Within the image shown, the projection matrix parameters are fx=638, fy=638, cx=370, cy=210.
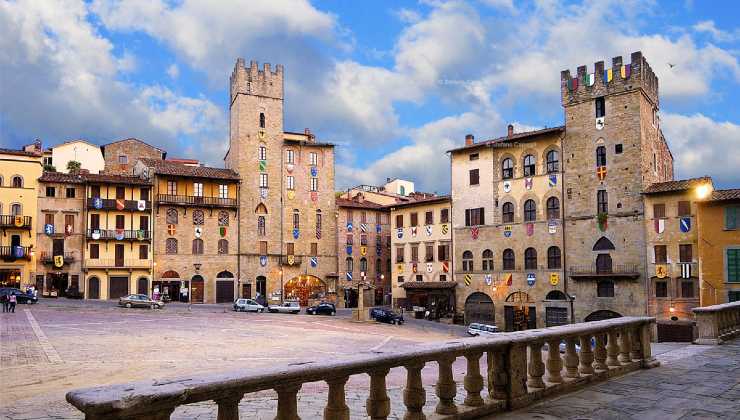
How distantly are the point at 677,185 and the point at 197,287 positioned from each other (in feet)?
151

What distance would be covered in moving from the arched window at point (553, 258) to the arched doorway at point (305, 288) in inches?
1080

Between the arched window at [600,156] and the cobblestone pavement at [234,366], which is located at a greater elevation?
the arched window at [600,156]

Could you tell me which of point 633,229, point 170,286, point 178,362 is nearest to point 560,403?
point 178,362

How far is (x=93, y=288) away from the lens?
204ft

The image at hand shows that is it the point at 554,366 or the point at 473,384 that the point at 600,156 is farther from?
the point at 473,384

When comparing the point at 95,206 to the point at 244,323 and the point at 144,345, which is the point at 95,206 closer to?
the point at 244,323

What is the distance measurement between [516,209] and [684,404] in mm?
49794

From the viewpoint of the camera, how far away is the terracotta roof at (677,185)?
4667 centimetres

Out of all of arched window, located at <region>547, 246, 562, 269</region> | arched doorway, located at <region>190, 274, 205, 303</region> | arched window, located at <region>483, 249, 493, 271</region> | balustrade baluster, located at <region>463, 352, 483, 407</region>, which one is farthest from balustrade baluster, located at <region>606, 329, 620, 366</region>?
arched doorway, located at <region>190, 274, 205, 303</region>

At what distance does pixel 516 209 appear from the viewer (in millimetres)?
56844

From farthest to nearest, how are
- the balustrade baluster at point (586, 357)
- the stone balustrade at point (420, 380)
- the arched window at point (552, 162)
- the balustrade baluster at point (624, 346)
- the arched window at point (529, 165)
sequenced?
the arched window at point (529, 165)
the arched window at point (552, 162)
the balustrade baluster at point (624, 346)
the balustrade baluster at point (586, 357)
the stone balustrade at point (420, 380)

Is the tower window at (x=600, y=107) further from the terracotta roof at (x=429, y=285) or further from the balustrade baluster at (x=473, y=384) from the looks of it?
the balustrade baluster at (x=473, y=384)

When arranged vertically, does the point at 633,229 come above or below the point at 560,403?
above

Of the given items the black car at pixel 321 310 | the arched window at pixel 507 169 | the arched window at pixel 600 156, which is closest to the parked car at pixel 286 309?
the black car at pixel 321 310
